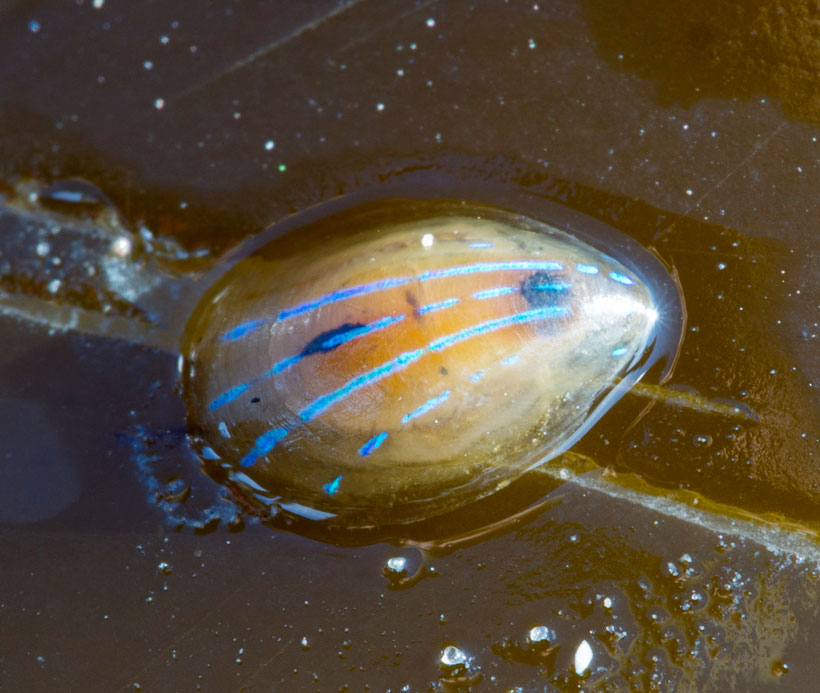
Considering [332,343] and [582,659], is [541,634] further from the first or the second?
[332,343]

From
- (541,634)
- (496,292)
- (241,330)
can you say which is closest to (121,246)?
(241,330)

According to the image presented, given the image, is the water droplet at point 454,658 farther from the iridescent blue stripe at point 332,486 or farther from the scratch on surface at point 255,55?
the scratch on surface at point 255,55

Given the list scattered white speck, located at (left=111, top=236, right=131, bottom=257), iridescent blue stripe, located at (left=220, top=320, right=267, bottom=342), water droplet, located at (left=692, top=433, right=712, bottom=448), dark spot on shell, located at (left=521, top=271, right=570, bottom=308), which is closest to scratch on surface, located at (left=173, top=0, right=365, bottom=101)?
scattered white speck, located at (left=111, top=236, right=131, bottom=257)

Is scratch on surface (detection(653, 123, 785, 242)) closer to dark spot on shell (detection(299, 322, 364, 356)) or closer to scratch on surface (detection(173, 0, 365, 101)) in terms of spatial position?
dark spot on shell (detection(299, 322, 364, 356))

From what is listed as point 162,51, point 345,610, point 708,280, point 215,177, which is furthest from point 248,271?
point 708,280

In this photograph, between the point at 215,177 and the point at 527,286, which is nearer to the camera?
the point at 527,286

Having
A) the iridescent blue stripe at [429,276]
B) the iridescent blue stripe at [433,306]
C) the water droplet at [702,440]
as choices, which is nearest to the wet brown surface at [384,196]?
the water droplet at [702,440]

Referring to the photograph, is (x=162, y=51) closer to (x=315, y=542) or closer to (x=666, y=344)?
(x=315, y=542)
